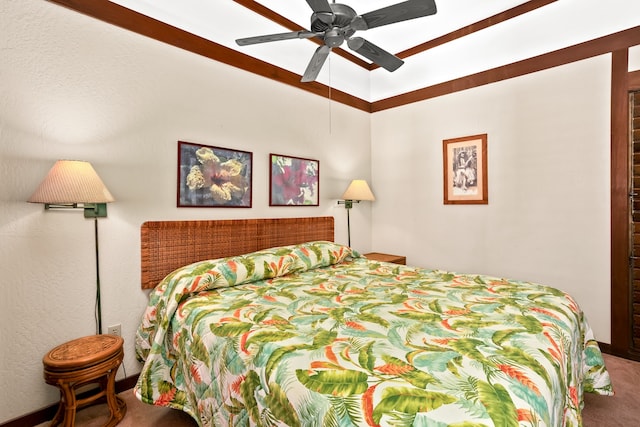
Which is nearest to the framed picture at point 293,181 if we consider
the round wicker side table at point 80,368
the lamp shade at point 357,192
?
the lamp shade at point 357,192

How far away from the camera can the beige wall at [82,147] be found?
68.1 inches

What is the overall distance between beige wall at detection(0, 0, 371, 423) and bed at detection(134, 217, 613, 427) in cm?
24

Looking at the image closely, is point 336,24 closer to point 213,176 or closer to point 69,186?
point 213,176

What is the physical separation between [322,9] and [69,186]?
1.64 m

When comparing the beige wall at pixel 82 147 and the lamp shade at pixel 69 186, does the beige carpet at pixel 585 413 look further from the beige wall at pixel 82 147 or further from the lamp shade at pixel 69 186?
the lamp shade at pixel 69 186

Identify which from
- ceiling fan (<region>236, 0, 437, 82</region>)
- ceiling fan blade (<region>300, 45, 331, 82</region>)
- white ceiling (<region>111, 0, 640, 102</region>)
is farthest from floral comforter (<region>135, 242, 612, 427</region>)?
white ceiling (<region>111, 0, 640, 102</region>)

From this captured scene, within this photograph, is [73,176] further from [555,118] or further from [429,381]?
[555,118]

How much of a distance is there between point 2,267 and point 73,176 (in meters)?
0.61

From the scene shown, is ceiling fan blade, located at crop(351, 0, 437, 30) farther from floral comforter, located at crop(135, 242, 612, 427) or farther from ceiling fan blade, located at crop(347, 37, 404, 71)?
floral comforter, located at crop(135, 242, 612, 427)

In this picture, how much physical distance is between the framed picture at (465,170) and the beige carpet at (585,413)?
5.70 ft

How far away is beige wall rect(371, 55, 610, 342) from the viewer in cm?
257

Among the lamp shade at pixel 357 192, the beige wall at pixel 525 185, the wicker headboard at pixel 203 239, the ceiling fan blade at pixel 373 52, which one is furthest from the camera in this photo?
the lamp shade at pixel 357 192

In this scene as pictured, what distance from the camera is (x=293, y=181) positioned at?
125 inches

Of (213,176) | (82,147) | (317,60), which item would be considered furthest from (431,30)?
(82,147)
